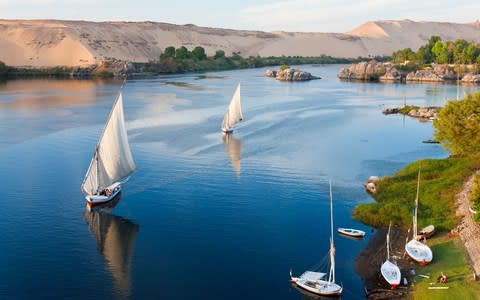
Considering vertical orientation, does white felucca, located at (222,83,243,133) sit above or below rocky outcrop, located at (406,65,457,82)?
below

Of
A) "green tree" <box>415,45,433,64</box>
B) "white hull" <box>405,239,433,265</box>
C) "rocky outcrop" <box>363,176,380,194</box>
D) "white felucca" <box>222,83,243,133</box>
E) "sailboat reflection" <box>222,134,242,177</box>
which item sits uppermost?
"green tree" <box>415,45,433,64</box>

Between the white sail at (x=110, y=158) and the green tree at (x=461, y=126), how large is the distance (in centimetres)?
2078

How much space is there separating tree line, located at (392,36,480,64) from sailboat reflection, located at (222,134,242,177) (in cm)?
8134

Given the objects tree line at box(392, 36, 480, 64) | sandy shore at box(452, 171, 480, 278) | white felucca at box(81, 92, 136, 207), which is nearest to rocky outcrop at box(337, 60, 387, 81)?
tree line at box(392, 36, 480, 64)

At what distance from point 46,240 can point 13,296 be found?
5.46m

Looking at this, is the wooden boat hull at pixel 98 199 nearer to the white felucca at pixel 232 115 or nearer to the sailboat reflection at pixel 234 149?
the sailboat reflection at pixel 234 149

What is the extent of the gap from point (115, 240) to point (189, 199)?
261 inches

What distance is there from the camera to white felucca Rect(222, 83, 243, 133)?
55.0 meters

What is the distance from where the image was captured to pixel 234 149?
157ft

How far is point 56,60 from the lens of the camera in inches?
5295

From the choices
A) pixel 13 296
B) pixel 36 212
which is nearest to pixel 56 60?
pixel 36 212

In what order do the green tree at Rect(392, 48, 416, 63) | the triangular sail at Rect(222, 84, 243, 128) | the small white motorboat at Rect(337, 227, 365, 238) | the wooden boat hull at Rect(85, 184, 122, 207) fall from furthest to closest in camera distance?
the green tree at Rect(392, 48, 416, 63) → the triangular sail at Rect(222, 84, 243, 128) → the wooden boat hull at Rect(85, 184, 122, 207) → the small white motorboat at Rect(337, 227, 365, 238)

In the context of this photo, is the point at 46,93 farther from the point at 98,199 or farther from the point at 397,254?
the point at 397,254

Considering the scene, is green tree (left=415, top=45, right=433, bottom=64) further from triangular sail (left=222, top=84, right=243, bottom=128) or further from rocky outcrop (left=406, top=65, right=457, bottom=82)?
triangular sail (left=222, top=84, right=243, bottom=128)
